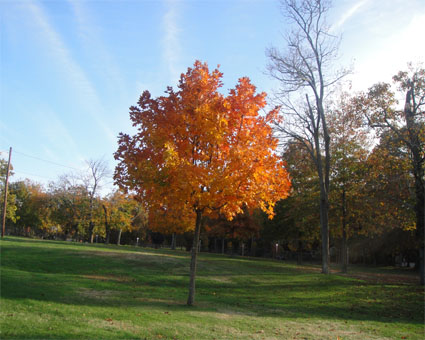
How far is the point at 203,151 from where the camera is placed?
10.4m

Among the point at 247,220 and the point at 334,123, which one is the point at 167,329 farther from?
the point at 247,220

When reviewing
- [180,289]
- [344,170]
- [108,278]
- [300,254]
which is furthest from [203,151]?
[300,254]

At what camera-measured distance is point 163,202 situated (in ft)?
35.9

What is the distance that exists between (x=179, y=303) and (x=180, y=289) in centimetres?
392

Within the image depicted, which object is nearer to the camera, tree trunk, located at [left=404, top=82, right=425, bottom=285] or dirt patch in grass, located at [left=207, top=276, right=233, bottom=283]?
tree trunk, located at [left=404, top=82, right=425, bottom=285]

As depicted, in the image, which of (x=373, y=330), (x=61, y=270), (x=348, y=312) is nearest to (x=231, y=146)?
(x=373, y=330)

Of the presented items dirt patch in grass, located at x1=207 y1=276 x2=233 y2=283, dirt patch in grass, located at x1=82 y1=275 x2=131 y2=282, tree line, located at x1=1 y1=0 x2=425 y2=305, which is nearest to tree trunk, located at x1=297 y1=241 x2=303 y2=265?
tree line, located at x1=1 y1=0 x2=425 y2=305

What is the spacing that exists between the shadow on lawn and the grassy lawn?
5cm

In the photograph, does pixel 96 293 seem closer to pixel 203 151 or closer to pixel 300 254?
pixel 203 151

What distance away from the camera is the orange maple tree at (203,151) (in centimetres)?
971

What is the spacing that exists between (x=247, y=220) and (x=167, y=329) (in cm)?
3550

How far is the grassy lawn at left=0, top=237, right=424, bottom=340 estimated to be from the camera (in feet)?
25.4

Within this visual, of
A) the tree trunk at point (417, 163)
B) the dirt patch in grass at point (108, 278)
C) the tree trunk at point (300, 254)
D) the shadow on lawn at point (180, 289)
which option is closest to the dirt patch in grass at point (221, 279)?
the shadow on lawn at point (180, 289)

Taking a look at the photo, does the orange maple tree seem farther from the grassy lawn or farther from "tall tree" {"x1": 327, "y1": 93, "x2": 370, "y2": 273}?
"tall tree" {"x1": 327, "y1": 93, "x2": 370, "y2": 273}
